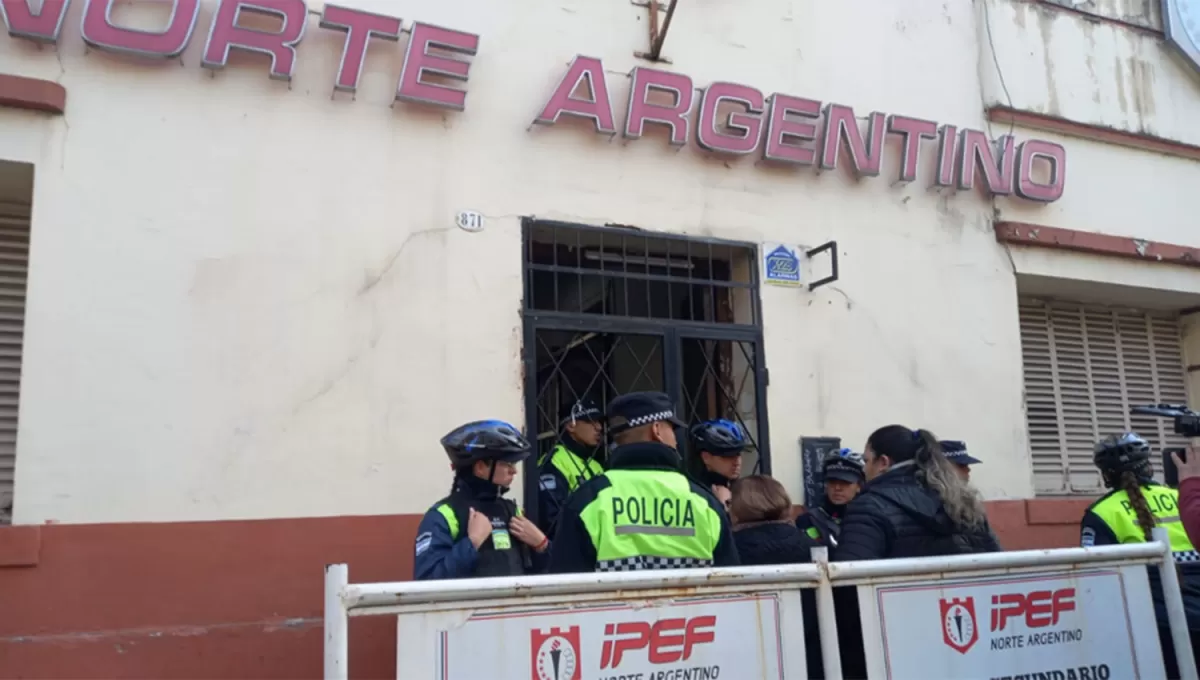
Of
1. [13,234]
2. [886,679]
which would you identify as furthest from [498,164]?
[886,679]

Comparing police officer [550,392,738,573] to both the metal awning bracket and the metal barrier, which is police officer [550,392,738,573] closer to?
the metal barrier

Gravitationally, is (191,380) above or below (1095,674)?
above

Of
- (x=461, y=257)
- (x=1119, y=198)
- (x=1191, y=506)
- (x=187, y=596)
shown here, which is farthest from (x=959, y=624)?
(x=1119, y=198)

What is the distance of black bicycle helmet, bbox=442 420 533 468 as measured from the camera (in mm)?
3799

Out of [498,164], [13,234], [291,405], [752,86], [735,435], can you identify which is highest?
[752,86]

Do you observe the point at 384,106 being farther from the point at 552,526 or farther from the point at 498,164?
the point at 552,526

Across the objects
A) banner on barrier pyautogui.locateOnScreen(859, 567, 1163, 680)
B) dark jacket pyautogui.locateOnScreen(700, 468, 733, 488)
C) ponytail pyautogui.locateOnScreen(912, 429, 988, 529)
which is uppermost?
dark jacket pyautogui.locateOnScreen(700, 468, 733, 488)

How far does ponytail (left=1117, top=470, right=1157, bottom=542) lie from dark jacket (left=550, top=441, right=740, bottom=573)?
2.21 m

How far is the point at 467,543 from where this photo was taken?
359cm

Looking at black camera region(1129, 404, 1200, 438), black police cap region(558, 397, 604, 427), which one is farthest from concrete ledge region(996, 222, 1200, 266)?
black police cap region(558, 397, 604, 427)

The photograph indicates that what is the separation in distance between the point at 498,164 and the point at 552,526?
2.21 metres

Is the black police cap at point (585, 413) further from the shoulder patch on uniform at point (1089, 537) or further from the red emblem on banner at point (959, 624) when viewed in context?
the shoulder patch on uniform at point (1089, 537)

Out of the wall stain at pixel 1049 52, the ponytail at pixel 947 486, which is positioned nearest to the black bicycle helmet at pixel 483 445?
the ponytail at pixel 947 486

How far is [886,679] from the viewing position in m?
3.33
